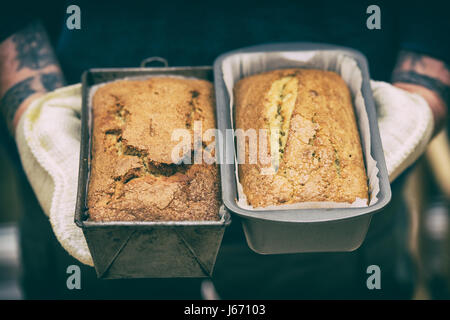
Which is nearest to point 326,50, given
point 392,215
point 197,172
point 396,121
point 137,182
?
point 396,121

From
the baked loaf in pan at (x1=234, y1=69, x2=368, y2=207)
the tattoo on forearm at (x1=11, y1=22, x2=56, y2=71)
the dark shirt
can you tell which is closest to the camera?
the baked loaf in pan at (x1=234, y1=69, x2=368, y2=207)

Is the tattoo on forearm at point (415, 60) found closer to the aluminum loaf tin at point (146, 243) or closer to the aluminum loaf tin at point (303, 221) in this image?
the aluminum loaf tin at point (303, 221)

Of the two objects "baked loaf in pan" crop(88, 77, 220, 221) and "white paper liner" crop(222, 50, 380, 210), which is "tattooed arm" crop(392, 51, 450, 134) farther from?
"baked loaf in pan" crop(88, 77, 220, 221)

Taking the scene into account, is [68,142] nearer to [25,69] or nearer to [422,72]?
[25,69]

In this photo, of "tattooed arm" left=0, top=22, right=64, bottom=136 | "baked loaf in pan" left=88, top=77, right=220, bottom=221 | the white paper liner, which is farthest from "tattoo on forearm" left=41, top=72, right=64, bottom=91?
the white paper liner

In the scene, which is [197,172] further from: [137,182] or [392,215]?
[392,215]

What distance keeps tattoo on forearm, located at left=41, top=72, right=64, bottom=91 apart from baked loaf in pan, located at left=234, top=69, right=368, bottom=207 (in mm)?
709

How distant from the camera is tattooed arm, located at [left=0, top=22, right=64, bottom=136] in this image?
4.91 feet

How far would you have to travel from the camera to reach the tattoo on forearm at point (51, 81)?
4.91ft

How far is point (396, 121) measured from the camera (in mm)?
1251

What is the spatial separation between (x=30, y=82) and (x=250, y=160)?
945mm

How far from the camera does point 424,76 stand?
4.99 feet

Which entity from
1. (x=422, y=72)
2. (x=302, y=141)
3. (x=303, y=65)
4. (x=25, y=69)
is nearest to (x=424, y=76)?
(x=422, y=72)

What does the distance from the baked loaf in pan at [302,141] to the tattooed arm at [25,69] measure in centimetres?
77
